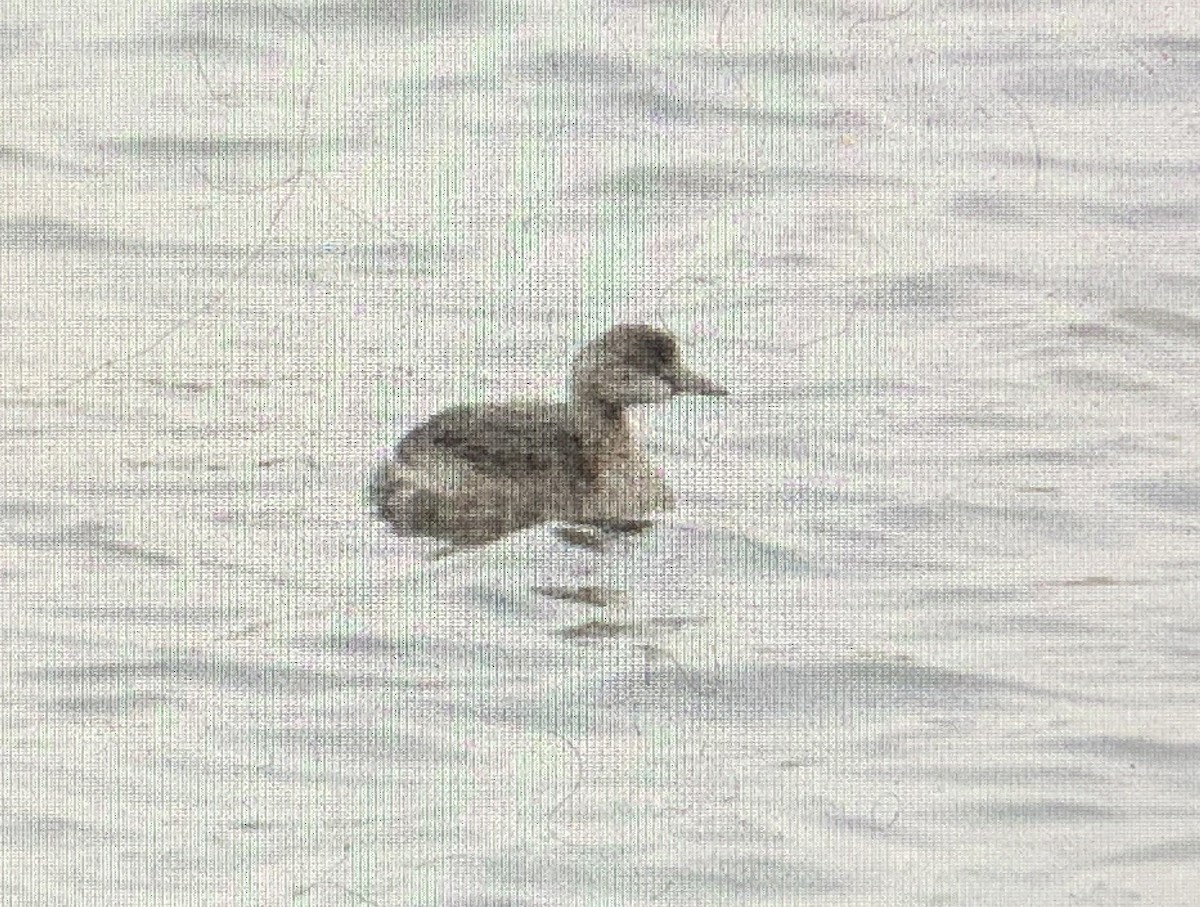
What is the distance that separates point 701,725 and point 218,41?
1.75ft

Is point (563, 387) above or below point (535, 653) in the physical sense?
above

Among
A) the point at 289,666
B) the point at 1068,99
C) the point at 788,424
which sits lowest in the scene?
the point at 289,666

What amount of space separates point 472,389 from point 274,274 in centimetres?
15

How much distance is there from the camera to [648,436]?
1.13 m

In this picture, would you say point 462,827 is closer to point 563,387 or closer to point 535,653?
point 535,653

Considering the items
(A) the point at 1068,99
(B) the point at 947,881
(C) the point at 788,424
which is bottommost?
(B) the point at 947,881

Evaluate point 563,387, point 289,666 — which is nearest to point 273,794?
point 289,666

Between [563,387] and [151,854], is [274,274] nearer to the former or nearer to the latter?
[563,387]

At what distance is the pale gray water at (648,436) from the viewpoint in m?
1.10

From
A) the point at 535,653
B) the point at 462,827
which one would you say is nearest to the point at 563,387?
the point at 535,653

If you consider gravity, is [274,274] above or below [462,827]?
above

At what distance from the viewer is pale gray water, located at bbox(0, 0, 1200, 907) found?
110 centimetres

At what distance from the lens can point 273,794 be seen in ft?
3.67

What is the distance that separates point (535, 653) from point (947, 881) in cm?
29
